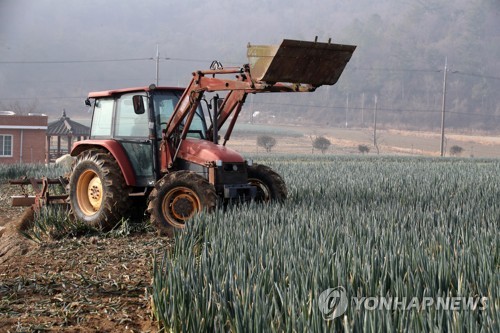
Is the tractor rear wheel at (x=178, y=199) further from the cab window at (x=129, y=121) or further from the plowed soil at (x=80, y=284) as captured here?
the cab window at (x=129, y=121)

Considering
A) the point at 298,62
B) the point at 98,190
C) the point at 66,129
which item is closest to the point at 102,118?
the point at 98,190

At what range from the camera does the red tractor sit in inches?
328

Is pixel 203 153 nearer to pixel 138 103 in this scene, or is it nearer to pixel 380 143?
pixel 138 103

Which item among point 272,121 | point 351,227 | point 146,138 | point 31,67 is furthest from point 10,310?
point 31,67

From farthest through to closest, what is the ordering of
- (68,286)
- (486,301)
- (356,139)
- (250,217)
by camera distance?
(356,139) < (250,217) < (68,286) < (486,301)

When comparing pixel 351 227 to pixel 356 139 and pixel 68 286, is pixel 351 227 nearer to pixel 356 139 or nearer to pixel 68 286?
pixel 68 286

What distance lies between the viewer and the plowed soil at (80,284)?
5117 millimetres

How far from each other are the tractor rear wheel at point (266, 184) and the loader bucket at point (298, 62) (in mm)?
1870

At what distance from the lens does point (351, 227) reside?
21.6ft

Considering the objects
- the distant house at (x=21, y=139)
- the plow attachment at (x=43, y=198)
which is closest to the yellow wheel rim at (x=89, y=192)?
the plow attachment at (x=43, y=198)

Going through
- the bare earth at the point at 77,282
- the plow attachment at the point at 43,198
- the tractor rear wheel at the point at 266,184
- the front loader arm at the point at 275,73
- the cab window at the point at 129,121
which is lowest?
the bare earth at the point at 77,282

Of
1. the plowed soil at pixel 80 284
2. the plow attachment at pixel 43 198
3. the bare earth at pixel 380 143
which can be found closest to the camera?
the plowed soil at pixel 80 284

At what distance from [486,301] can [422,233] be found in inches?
103

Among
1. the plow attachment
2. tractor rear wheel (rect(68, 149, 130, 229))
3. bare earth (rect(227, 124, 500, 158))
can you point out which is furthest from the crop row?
bare earth (rect(227, 124, 500, 158))
